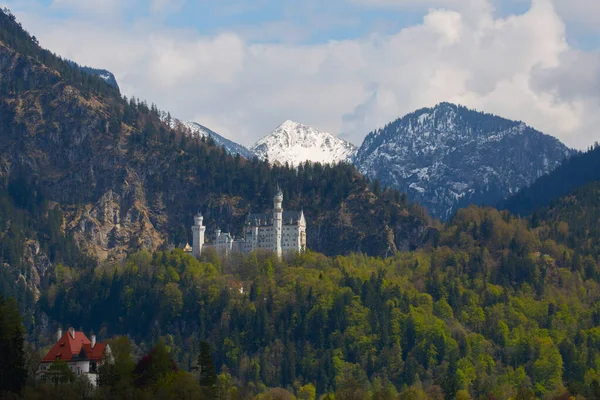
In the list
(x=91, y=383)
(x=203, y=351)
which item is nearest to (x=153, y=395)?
(x=91, y=383)

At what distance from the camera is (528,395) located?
7859 inches

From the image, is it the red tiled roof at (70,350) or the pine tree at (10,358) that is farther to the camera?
the red tiled roof at (70,350)

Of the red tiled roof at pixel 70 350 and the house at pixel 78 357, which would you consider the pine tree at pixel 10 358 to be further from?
the red tiled roof at pixel 70 350

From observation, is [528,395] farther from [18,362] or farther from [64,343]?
[18,362]

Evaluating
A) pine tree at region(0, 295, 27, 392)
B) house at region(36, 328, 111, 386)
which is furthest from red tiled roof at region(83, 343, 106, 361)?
pine tree at region(0, 295, 27, 392)

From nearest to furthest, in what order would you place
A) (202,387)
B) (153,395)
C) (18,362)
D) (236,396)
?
1. (18,362)
2. (153,395)
3. (202,387)
4. (236,396)

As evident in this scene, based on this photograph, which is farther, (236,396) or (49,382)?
(236,396)

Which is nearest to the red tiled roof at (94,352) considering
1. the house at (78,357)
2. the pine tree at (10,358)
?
the house at (78,357)

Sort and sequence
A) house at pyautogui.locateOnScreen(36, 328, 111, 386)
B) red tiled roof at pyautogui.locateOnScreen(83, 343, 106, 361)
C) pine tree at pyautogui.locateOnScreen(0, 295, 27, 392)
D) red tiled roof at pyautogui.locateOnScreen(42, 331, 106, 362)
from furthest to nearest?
1. red tiled roof at pyautogui.locateOnScreen(83, 343, 106, 361)
2. red tiled roof at pyautogui.locateOnScreen(42, 331, 106, 362)
3. house at pyautogui.locateOnScreen(36, 328, 111, 386)
4. pine tree at pyautogui.locateOnScreen(0, 295, 27, 392)

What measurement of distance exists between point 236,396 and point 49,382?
94.5 ft

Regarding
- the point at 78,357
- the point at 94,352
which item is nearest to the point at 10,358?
the point at 78,357

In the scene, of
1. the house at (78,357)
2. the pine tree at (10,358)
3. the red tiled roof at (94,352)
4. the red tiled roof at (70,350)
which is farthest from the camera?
the red tiled roof at (94,352)

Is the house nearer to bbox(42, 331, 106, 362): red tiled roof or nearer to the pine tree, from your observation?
bbox(42, 331, 106, 362): red tiled roof

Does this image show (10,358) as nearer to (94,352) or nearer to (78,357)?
(78,357)
